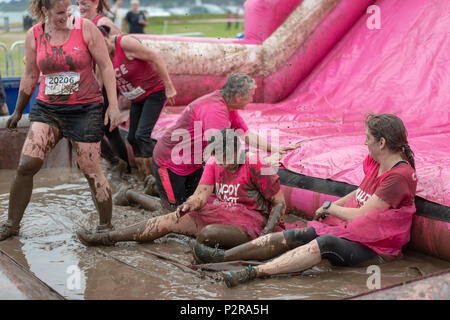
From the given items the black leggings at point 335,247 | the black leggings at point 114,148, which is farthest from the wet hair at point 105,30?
the black leggings at point 335,247

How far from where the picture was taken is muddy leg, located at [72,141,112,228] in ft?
10.9

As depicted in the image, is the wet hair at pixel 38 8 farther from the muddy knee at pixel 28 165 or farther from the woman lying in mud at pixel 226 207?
the woman lying in mud at pixel 226 207

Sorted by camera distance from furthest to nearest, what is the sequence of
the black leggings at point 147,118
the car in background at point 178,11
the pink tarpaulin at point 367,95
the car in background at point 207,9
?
1. the car in background at point 207,9
2. the car in background at point 178,11
3. the black leggings at point 147,118
4. the pink tarpaulin at point 367,95

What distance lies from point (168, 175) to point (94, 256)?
824 millimetres

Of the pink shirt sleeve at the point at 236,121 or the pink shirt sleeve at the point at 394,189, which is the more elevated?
the pink shirt sleeve at the point at 236,121

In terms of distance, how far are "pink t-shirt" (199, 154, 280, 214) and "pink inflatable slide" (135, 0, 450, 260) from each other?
0.60m

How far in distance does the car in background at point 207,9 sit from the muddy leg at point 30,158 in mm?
18043

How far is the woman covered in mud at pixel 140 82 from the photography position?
4.30 m

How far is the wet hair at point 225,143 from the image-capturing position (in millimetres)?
3066

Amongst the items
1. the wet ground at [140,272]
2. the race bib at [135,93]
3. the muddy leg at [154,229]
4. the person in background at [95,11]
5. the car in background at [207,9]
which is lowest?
the wet ground at [140,272]

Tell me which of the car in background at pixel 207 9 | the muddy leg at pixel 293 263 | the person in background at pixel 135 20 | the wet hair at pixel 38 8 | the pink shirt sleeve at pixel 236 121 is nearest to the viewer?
the muddy leg at pixel 293 263

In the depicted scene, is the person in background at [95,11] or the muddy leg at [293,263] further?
the person in background at [95,11]

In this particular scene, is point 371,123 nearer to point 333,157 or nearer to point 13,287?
point 333,157

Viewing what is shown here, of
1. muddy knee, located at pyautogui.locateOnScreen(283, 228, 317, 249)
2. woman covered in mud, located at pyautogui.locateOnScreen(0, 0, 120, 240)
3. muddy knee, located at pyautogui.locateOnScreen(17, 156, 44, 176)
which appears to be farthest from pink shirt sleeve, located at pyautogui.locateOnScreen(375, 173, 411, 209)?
muddy knee, located at pyautogui.locateOnScreen(17, 156, 44, 176)
